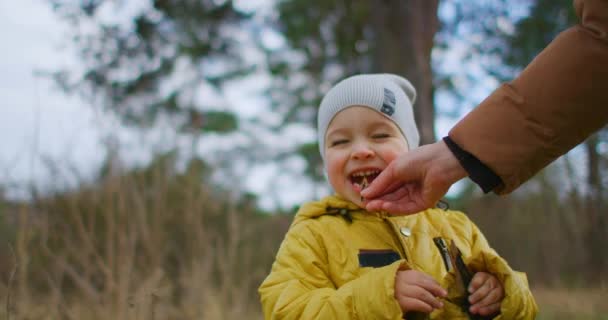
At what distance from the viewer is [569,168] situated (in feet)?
21.7

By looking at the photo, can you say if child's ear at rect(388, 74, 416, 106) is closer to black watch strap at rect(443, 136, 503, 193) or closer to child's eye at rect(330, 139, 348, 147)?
child's eye at rect(330, 139, 348, 147)

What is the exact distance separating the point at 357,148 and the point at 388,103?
0.25m

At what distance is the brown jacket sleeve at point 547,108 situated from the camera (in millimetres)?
1398

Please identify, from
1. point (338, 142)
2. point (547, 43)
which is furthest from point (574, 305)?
point (338, 142)

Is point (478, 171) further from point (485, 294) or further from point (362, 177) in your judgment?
point (362, 177)

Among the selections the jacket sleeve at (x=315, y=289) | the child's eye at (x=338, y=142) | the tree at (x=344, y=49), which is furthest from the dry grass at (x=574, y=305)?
the jacket sleeve at (x=315, y=289)

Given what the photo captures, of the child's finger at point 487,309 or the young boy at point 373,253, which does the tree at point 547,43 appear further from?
the child's finger at point 487,309

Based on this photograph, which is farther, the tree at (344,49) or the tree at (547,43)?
the tree at (547,43)

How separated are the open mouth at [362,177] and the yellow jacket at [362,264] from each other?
8 centimetres

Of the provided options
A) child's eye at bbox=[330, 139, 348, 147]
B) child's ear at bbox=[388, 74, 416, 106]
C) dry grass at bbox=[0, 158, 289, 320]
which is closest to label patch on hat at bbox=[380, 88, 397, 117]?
child's eye at bbox=[330, 139, 348, 147]

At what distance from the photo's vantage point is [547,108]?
1442 millimetres

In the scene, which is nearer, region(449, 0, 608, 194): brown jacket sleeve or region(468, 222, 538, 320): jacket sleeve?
region(449, 0, 608, 194): brown jacket sleeve

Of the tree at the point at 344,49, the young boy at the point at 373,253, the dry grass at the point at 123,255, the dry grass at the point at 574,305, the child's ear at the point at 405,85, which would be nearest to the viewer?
the young boy at the point at 373,253

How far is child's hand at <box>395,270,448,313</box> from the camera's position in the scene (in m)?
1.56
